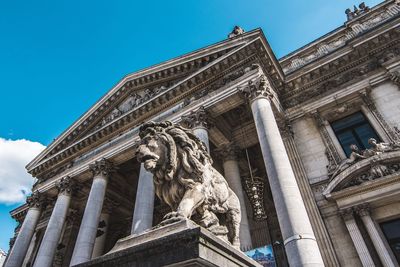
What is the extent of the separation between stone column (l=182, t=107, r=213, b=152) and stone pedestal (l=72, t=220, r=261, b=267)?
8.25 meters

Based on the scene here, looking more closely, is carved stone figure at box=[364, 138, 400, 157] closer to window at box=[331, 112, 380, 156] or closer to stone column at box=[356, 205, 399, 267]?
window at box=[331, 112, 380, 156]

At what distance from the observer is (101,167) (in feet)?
47.1

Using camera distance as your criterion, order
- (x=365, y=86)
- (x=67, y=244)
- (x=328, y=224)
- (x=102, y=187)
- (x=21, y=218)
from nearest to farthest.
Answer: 1. (x=328, y=224)
2. (x=365, y=86)
3. (x=102, y=187)
4. (x=67, y=244)
5. (x=21, y=218)

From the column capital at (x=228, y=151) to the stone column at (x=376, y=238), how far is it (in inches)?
224

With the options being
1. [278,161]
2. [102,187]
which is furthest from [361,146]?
[102,187]

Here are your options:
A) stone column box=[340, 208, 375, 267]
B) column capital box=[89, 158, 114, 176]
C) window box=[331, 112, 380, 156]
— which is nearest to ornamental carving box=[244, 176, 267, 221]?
stone column box=[340, 208, 375, 267]

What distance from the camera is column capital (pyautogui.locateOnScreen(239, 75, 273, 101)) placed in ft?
Answer: 33.3

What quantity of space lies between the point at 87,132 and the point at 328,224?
14613 mm

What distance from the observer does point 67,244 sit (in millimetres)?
18391

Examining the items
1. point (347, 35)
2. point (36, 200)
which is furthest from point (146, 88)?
point (347, 35)

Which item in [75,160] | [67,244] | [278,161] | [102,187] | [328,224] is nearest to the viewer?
[278,161]

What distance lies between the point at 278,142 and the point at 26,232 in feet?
49.7

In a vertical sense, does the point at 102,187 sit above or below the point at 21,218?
below

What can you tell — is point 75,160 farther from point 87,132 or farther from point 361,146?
point 361,146
